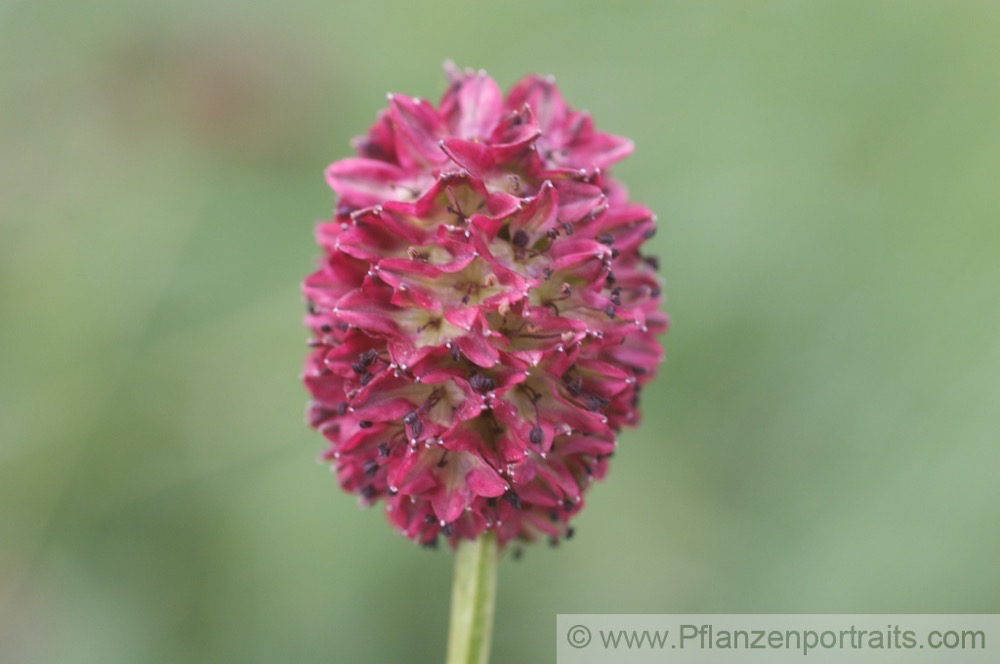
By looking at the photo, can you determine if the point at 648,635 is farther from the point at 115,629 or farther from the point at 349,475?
the point at 115,629

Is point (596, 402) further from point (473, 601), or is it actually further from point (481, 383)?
point (473, 601)

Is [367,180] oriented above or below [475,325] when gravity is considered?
above

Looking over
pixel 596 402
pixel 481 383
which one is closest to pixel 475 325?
pixel 481 383

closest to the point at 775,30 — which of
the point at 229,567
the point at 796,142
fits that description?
the point at 796,142

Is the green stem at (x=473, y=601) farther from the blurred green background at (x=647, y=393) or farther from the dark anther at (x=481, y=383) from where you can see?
the blurred green background at (x=647, y=393)

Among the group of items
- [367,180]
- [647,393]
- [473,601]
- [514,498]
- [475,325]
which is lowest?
[473,601]

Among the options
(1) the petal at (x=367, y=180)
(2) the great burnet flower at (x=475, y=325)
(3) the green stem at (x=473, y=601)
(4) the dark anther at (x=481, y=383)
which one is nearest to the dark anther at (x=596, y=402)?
(2) the great burnet flower at (x=475, y=325)
